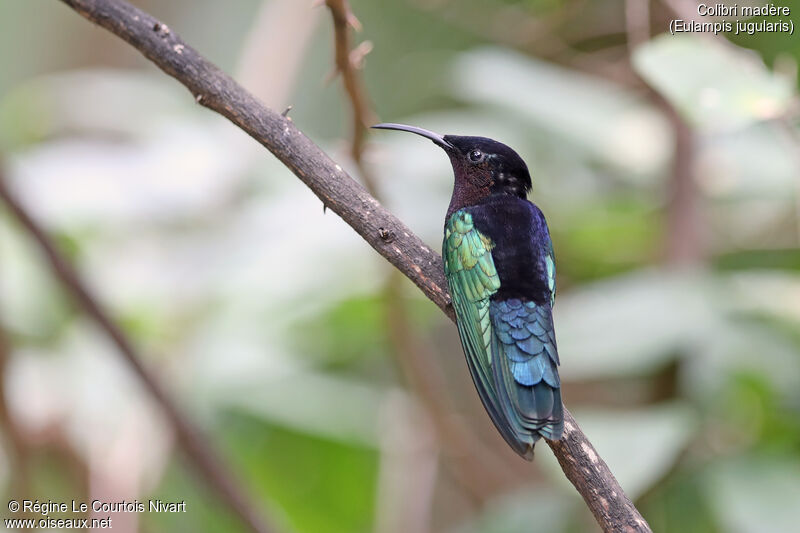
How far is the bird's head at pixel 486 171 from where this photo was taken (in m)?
2.38

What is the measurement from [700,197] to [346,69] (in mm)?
2070

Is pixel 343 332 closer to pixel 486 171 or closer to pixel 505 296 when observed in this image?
pixel 486 171

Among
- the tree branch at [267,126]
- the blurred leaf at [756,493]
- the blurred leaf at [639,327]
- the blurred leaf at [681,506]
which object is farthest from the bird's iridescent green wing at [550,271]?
the blurred leaf at [681,506]

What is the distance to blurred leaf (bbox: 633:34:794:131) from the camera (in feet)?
7.66

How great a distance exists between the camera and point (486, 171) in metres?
2.39

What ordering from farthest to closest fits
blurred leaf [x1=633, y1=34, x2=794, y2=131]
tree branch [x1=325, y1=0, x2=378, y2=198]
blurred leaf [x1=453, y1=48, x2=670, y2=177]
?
blurred leaf [x1=453, y1=48, x2=670, y2=177], blurred leaf [x1=633, y1=34, x2=794, y2=131], tree branch [x1=325, y1=0, x2=378, y2=198]

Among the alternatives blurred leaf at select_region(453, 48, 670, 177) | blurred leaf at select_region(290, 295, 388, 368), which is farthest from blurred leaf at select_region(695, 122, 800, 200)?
blurred leaf at select_region(290, 295, 388, 368)

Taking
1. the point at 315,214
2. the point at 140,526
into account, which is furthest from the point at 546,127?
the point at 140,526

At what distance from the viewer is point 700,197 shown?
11.8 feet

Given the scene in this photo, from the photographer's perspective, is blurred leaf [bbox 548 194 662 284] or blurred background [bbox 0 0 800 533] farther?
blurred leaf [bbox 548 194 662 284]

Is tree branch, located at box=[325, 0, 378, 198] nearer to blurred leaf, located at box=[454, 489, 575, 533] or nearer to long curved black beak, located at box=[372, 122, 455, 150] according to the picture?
long curved black beak, located at box=[372, 122, 455, 150]

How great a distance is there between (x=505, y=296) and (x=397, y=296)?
0.97 metres

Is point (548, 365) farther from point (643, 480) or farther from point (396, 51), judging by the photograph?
point (396, 51)

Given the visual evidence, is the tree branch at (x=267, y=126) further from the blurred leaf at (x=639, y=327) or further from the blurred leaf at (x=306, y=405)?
the blurred leaf at (x=306, y=405)
